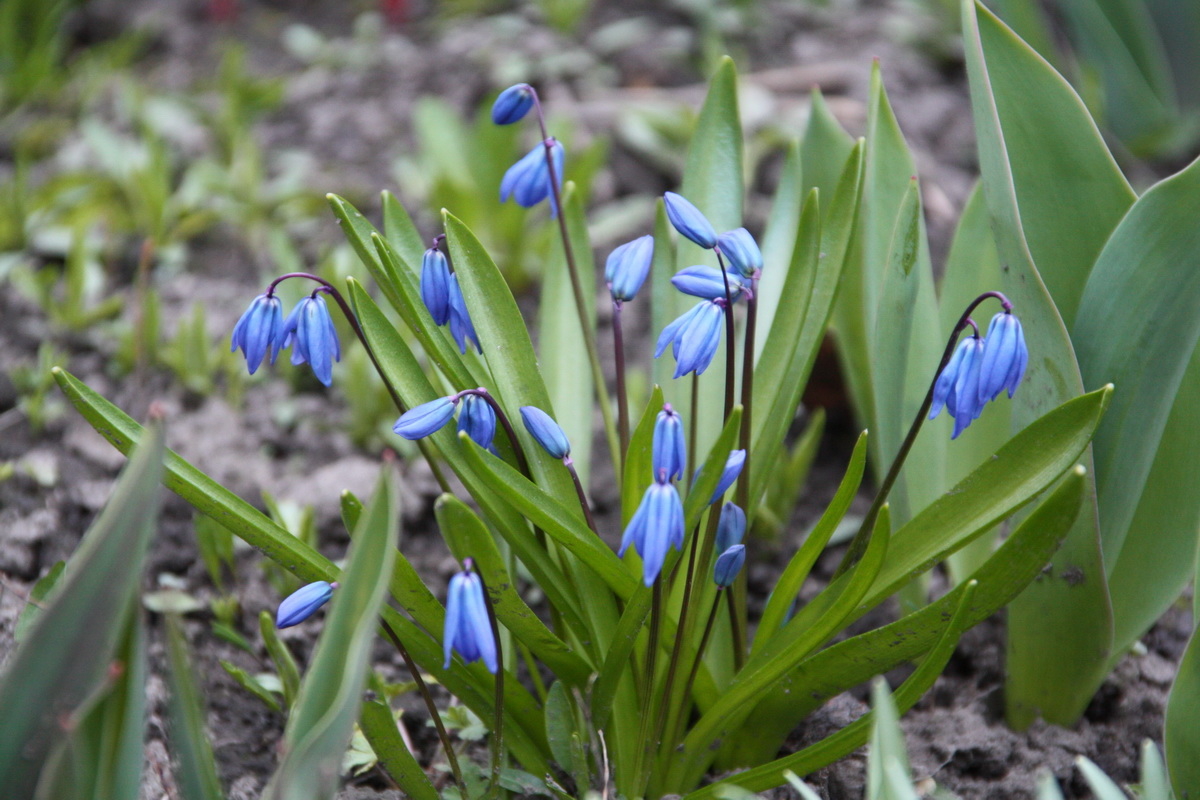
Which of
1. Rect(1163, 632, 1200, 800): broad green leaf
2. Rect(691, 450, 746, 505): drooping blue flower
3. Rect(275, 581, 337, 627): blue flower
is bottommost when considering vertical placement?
Rect(1163, 632, 1200, 800): broad green leaf

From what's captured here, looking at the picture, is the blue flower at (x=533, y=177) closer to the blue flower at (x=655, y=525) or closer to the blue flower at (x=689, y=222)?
the blue flower at (x=689, y=222)

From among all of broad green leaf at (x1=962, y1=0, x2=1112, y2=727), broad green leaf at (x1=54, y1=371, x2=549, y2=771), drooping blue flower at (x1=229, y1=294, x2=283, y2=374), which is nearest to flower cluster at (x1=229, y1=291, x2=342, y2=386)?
drooping blue flower at (x1=229, y1=294, x2=283, y2=374)

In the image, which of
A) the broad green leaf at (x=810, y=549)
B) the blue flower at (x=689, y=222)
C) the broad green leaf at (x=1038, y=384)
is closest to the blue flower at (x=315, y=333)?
the blue flower at (x=689, y=222)

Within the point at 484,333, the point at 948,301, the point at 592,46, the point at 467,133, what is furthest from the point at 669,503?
the point at 592,46

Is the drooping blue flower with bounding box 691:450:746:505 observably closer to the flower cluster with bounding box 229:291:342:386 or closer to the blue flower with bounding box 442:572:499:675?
the blue flower with bounding box 442:572:499:675

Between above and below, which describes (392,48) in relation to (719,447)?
above

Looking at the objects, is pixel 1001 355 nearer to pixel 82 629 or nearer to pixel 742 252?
pixel 742 252

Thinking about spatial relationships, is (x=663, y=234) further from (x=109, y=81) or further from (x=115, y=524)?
(x=109, y=81)

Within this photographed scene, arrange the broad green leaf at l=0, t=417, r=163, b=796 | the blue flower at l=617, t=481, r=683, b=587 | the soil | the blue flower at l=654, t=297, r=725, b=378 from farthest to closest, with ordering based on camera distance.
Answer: the soil, the blue flower at l=654, t=297, r=725, b=378, the blue flower at l=617, t=481, r=683, b=587, the broad green leaf at l=0, t=417, r=163, b=796
